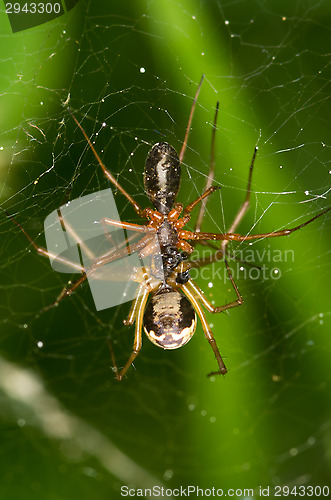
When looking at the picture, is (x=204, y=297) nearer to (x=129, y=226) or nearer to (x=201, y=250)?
(x=201, y=250)

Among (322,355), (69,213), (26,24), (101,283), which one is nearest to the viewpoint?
(26,24)

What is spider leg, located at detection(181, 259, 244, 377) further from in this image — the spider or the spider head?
the spider head

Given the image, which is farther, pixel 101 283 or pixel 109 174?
pixel 101 283

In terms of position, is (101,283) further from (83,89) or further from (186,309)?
(83,89)

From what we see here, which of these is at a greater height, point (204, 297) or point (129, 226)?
point (129, 226)

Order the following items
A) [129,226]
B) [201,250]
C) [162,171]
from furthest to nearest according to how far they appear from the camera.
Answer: [201,250] → [129,226] → [162,171]

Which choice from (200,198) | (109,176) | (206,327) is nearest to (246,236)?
(200,198)

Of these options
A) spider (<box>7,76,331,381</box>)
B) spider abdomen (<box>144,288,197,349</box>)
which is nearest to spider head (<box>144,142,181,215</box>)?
spider (<box>7,76,331,381</box>)

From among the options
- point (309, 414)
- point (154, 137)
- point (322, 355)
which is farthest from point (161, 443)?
point (154, 137)
